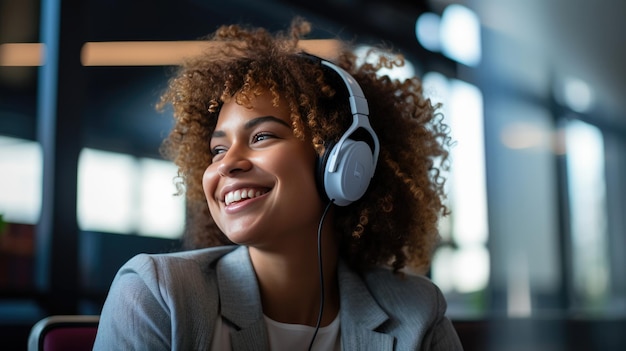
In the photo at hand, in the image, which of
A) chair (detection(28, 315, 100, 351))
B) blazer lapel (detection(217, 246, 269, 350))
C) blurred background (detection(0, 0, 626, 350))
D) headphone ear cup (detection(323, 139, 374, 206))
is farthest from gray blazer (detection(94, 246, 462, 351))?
blurred background (detection(0, 0, 626, 350))

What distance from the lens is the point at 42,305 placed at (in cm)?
318

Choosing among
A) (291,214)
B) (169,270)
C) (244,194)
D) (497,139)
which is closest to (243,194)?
(244,194)

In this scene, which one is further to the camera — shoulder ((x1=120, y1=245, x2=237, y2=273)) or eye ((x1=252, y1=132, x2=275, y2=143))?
eye ((x1=252, y1=132, x2=275, y2=143))

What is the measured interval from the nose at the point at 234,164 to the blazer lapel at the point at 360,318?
1.24ft

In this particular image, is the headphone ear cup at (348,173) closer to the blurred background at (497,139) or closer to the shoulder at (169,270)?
the shoulder at (169,270)

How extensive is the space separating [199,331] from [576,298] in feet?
14.4

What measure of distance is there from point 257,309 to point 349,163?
1.15 feet

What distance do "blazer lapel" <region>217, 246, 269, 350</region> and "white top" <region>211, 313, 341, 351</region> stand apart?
26mm

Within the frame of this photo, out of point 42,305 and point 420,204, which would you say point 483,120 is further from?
point 420,204

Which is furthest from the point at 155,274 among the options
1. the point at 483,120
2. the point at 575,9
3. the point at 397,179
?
the point at 575,9

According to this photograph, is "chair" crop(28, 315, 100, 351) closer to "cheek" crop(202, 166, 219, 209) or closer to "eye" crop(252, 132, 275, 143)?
"cheek" crop(202, 166, 219, 209)

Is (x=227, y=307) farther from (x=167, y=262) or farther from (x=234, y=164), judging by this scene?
(x=234, y=164)

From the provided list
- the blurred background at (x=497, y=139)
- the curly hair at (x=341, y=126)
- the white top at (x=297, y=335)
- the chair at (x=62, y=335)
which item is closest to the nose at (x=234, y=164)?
the curly hair at (x=341, y=126)

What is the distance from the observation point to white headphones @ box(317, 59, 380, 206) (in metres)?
1.48
